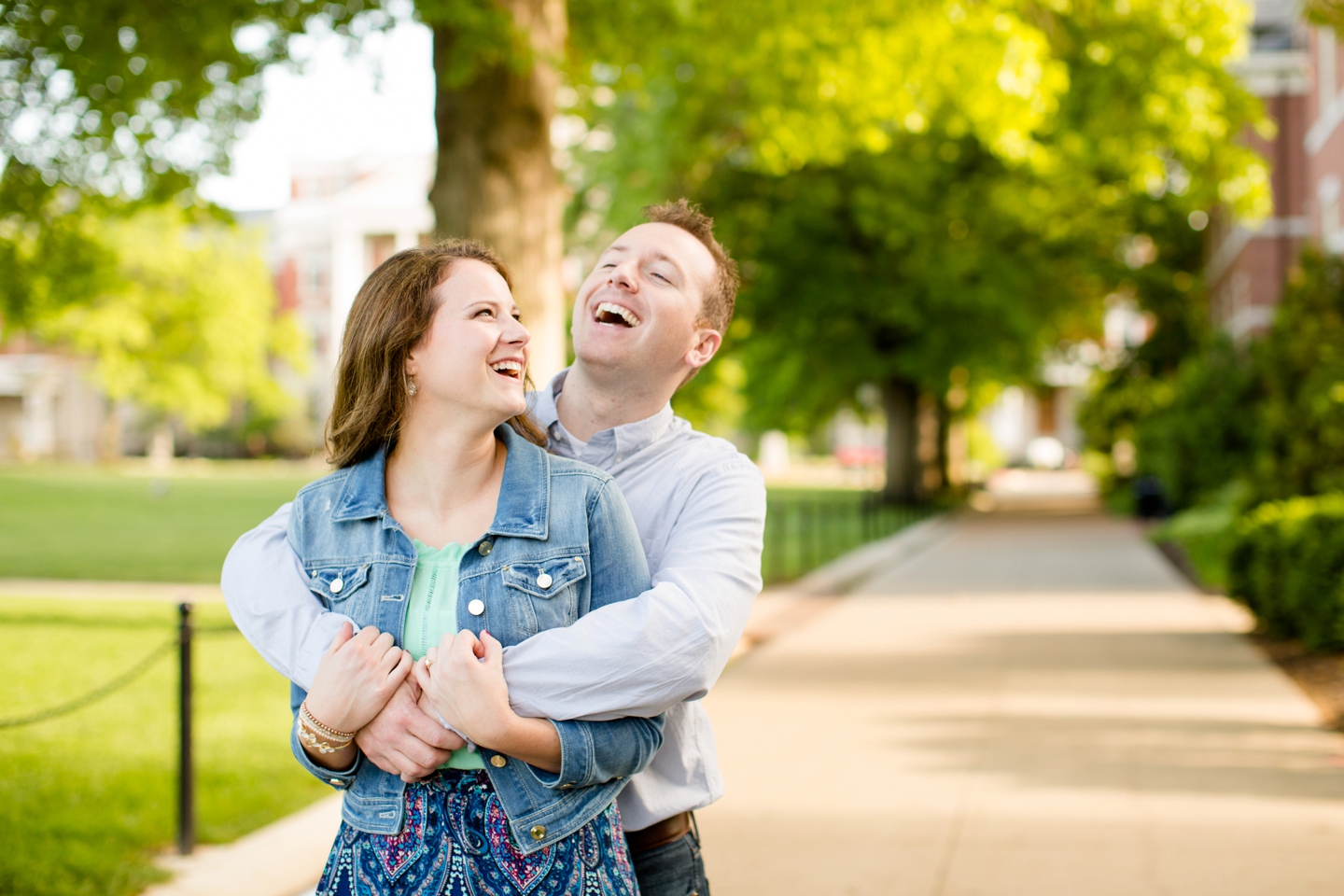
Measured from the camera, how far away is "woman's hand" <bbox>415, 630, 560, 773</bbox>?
1896 mm

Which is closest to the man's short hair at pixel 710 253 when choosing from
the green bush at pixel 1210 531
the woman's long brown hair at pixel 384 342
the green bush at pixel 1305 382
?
the woman's long brown hair at pixel 384 342

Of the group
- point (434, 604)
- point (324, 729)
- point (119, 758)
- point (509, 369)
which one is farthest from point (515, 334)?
point (119, 758)

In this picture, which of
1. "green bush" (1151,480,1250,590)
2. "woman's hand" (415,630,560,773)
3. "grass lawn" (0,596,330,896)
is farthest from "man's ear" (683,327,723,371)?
"green bush" (1151,480,1250,590)

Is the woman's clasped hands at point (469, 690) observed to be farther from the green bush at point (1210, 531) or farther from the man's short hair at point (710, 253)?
the green bush at point (1210, 531)

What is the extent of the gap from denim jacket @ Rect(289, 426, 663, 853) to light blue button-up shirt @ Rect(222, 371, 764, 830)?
5cm

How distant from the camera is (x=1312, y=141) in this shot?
21.9 m

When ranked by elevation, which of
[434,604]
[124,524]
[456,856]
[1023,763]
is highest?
[434,604]

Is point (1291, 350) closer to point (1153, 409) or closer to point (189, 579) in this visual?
point (189, 579)

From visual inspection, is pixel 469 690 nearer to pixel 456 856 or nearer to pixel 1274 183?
pixel 456 856

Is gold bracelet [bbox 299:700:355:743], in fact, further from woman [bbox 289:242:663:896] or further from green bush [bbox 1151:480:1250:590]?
green bush [bbox 1151:480:1250:590]

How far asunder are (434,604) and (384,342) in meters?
0.44

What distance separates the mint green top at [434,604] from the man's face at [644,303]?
0.46 metres

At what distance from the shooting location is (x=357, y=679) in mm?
1939

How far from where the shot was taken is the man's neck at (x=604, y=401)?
2.34m
